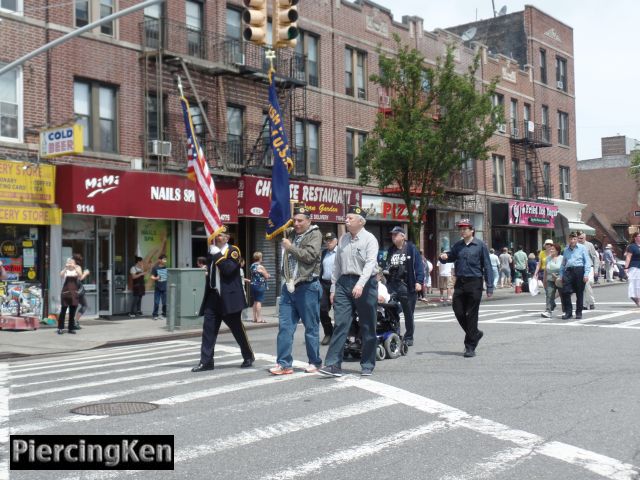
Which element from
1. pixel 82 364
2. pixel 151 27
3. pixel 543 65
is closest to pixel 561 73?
pixel 543 65

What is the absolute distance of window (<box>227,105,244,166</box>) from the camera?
79.3ft

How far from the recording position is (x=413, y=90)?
2628 cm

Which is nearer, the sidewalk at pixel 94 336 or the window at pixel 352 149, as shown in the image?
the sidewalk at pixel 94 336

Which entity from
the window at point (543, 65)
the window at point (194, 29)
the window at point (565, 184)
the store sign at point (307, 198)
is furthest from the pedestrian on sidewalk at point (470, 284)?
the window at point (565, 184)

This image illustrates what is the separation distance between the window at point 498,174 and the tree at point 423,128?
12089 millimetres

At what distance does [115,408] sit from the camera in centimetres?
737

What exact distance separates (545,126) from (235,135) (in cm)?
2347

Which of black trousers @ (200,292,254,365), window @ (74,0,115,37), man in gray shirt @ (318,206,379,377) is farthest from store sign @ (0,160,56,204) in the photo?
man in gray shirt @ (318,206,379,377)

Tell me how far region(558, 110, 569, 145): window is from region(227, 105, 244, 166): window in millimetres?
25715

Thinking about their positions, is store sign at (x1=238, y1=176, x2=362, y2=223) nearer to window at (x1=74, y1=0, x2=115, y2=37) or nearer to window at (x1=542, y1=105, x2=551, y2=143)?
window at (x1=74, y1=0, x2=115, y2=37)

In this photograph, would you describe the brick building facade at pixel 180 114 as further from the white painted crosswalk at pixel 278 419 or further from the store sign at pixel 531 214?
the white painted crosswalk at pixel 278 419

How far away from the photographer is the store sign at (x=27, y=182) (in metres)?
17.8

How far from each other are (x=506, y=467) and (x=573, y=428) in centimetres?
138

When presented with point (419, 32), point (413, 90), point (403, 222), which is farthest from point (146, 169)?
point (419, 32)
